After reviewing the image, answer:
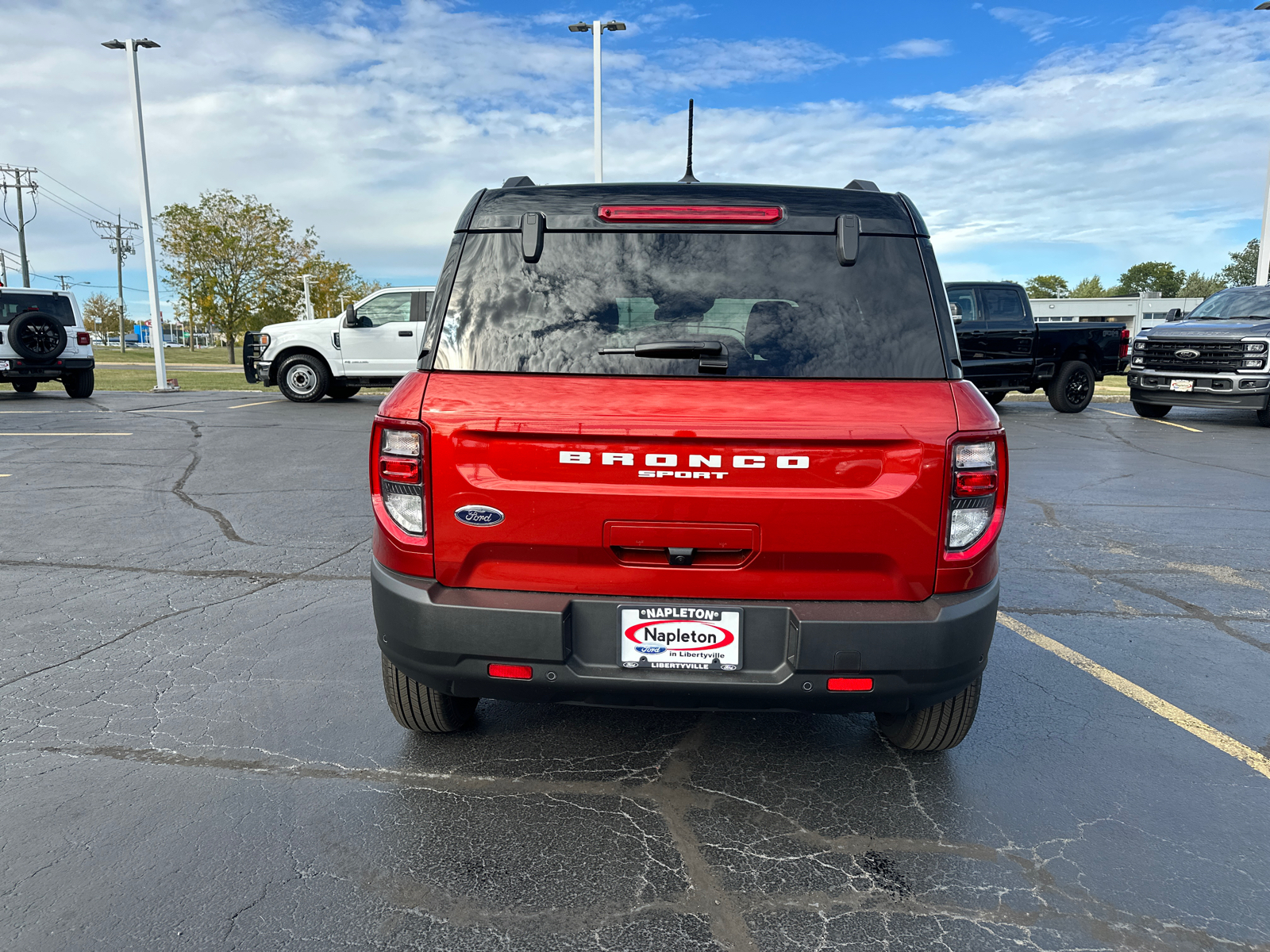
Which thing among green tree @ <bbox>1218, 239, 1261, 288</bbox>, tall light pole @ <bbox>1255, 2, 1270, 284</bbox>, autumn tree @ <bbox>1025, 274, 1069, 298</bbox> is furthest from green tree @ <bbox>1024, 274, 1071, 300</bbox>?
tall light pole @ <bbox>1255, 2, 1270, 284</bbox>

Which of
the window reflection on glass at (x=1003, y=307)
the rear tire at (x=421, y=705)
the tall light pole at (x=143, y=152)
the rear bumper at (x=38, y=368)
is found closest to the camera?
the rear tire at (x=421, y=705)

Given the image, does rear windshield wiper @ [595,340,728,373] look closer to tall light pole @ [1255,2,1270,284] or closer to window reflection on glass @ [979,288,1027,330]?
window reflection on glass @ [979,288,1027,330]

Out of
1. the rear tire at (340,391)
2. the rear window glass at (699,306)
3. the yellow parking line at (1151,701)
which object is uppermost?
the rear window glass at (699,306)

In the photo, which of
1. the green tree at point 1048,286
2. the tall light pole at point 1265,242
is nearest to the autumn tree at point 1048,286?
the green tree at point 1048,286

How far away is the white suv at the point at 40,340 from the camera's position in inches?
661

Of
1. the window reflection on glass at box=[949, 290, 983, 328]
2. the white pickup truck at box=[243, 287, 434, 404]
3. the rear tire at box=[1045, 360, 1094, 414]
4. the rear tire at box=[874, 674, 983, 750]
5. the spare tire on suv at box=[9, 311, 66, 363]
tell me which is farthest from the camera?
the white pickup truck at box=[243, 287, 434, 404]

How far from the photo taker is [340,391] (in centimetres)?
1872

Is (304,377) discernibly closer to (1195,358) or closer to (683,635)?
(1195,358)

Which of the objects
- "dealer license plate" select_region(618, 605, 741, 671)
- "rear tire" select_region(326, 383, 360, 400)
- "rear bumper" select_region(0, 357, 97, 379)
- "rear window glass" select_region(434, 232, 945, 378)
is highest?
"rear window glass" select_region(434, 232, 945, 378)

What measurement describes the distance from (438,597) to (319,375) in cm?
1615

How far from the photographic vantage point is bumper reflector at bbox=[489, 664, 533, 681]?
2748 mm

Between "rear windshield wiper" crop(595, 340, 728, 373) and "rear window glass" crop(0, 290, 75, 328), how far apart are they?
1797 cm

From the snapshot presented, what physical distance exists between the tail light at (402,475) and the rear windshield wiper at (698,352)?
73 cm

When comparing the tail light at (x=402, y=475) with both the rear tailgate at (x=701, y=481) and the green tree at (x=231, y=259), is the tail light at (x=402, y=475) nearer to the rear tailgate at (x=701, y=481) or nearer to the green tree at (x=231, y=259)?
the rear tailgate at (x=701, y=481)
